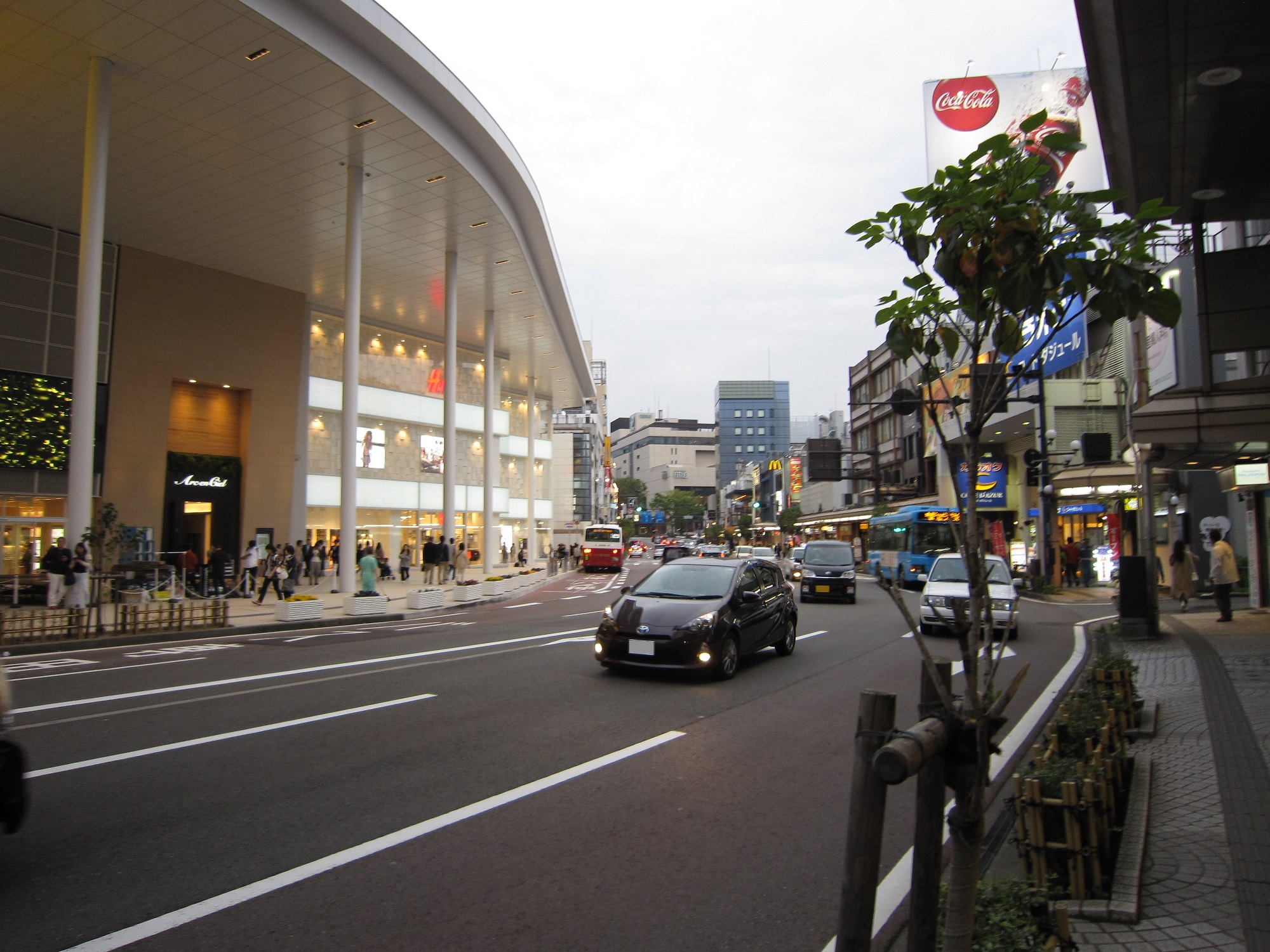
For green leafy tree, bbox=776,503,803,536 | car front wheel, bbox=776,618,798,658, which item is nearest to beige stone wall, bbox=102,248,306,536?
car front wheel, bbox=776,618,798,658

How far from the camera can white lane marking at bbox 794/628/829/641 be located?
52.6ft

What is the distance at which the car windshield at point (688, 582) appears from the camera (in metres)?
11.4

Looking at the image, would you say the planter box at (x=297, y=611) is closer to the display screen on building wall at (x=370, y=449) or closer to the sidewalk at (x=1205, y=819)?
the sidewalk at (x=1205, y=819)

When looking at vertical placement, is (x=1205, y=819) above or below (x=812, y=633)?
above

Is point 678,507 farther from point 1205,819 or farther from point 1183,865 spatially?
point 1183,865

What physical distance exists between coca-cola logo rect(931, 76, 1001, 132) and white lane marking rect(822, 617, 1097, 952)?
108 feet

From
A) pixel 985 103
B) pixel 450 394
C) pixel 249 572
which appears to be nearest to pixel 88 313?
pixel 249 572

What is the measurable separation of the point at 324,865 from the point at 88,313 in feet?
68.2

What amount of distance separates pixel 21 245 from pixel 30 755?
2773 centimetres

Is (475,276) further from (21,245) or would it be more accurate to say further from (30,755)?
(30,755)

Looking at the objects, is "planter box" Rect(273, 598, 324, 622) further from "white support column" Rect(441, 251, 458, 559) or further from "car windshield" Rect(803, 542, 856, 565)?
"car windshield" Rect(803, 542, 856, 565)

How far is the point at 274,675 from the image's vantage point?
1106cm

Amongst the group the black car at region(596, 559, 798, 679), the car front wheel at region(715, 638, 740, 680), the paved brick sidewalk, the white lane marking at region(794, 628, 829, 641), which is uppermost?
the black car at region(596, 559, 798, 679)

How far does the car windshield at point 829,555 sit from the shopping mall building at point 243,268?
15533 mm
